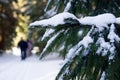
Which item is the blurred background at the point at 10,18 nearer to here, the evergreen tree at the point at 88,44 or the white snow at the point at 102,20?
the evergreen tree at the point at 88,44

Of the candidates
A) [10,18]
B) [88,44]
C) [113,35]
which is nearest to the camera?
[113,35]

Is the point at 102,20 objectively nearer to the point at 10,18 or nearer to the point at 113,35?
the point at 113,35

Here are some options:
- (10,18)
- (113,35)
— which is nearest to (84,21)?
(113,35)

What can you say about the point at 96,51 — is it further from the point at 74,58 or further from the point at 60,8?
the point at 60,8

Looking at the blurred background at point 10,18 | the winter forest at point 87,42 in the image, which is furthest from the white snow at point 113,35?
the blurred background at point 10,18

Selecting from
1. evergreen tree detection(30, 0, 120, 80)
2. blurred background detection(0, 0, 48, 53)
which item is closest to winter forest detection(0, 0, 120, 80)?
evergreen tree detection(30, 0, 120, 80)

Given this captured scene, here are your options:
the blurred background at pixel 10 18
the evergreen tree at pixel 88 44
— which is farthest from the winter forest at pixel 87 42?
the blurred background at pixel 10 18

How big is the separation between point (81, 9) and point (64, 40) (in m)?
2.00

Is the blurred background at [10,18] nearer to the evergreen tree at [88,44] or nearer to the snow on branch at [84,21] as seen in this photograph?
the evergreen tree at [88,44]

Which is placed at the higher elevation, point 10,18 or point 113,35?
point 113,35

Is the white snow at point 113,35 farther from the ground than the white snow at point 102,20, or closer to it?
closer to it

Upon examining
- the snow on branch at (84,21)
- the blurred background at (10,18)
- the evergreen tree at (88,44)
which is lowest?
the blurred background at (10,18)

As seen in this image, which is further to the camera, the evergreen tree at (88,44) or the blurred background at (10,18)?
the blurred background at (10,18)

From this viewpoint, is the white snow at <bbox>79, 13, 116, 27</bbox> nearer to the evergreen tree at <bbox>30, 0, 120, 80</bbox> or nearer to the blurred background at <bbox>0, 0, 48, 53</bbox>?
the evergreen tree at <bbox>30, 0, 120, 80</bbox>
